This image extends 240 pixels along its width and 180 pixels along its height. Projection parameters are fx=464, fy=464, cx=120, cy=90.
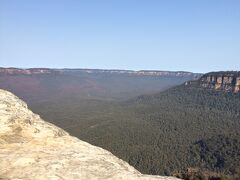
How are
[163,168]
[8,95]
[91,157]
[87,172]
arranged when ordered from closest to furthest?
1. [87,172]
2. [91,157]
3. [8,95]
4. [163,168]

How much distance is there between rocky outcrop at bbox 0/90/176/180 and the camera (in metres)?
17.8

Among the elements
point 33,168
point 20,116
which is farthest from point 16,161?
point 20,116

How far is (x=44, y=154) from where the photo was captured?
19.5 meters

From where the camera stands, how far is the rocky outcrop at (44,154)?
17.8 metres

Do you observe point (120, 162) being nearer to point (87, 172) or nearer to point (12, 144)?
point (87, 172)

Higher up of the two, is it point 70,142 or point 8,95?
point 8,95

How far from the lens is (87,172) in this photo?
17.9 metres

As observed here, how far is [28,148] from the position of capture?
66.0ft

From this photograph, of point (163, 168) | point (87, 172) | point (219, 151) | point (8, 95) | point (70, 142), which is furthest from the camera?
point (219, 151)

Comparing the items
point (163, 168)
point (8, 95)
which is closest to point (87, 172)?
point (8, 95)

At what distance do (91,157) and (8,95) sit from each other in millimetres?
8137

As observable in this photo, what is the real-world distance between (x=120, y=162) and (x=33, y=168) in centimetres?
416

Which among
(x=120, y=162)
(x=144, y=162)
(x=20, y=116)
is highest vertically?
(x=20, y=116)

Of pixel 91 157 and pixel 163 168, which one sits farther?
pixel 163 168
